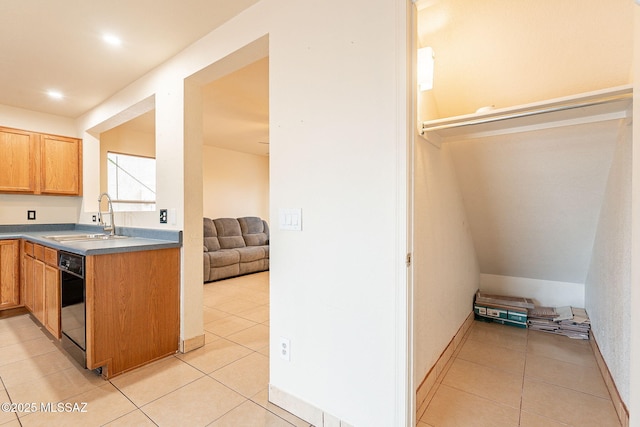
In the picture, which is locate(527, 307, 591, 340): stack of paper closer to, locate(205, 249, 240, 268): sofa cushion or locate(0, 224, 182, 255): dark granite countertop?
locate(0, 224, 182, 255): dark granite countertop

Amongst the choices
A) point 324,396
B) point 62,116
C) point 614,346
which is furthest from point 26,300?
point 614,346

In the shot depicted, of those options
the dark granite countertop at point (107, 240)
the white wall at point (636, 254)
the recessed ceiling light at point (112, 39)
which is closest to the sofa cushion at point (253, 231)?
the dark granite countertop at point (107, 240)

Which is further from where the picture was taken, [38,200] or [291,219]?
[38,200]

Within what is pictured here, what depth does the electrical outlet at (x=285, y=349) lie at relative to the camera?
1695mm

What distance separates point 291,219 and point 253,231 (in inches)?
196

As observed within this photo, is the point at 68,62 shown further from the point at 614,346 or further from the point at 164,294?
the point at 614,346

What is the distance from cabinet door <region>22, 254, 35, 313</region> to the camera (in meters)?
2.93

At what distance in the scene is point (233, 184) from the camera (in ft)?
21.5

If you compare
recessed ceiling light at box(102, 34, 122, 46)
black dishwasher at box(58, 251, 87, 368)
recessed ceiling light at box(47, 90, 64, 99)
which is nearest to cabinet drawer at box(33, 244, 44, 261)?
black dishwasher at box(58, 251, 87, 368)

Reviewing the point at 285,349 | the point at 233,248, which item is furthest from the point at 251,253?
the point at 285,349

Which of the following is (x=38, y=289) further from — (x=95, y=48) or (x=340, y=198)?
(x=340, y=198)

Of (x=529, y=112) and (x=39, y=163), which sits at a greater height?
(x=39, y=163)

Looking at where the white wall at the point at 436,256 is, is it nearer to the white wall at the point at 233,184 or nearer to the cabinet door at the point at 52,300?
the cabinet door at the point at 52,300

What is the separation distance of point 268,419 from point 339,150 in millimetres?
1520
